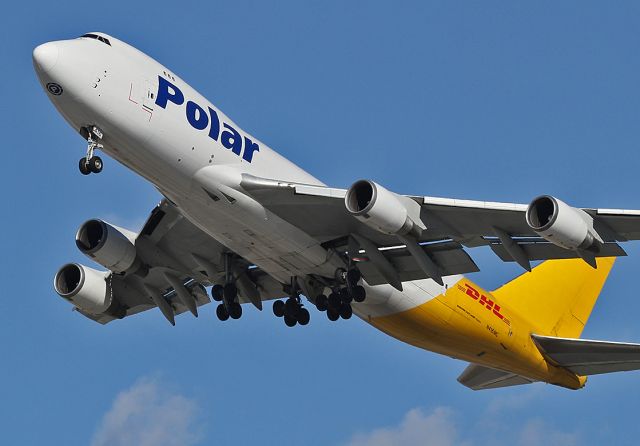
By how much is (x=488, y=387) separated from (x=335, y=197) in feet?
42.8

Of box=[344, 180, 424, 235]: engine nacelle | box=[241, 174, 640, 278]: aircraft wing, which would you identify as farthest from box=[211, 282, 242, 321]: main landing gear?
box=[344, 180, 424, 235]: engine nacelle

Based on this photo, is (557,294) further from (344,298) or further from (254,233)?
(254,233)

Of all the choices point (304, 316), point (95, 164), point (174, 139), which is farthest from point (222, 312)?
point (95, 164)

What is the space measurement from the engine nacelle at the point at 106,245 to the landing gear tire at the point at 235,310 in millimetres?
3343

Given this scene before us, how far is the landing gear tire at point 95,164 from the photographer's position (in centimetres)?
3022

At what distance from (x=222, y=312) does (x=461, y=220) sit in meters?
8.54

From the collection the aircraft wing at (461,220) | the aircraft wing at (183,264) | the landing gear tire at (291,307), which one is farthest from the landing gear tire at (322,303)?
the aircraft wing at (183,264)

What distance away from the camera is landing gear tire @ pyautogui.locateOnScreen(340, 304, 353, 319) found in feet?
114

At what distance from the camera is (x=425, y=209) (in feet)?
104

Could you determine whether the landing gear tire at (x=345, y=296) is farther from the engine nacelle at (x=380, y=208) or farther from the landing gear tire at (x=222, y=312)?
the landing gear tire at (x=222, y=312)

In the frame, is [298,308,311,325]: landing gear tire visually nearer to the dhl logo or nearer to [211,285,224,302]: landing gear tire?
[211,285,224,302]: landing gear tire

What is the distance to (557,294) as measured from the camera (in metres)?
42.5

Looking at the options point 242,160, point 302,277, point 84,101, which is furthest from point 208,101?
point 302,277

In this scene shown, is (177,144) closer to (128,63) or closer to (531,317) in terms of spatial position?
(128,63)
